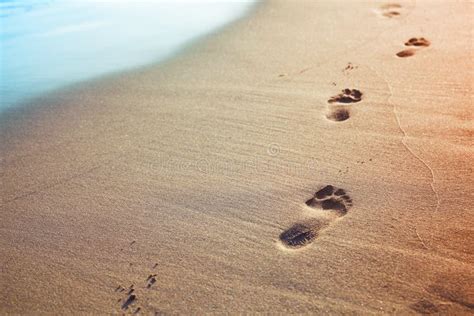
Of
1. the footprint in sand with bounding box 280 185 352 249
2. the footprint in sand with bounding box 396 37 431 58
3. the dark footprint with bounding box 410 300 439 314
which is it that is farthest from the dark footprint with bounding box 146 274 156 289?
the footprint in sand with bounding box 396 37 431 58

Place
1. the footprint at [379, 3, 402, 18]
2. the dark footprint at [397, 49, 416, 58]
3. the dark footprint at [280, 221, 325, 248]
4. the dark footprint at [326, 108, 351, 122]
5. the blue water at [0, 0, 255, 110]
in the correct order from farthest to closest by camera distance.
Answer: the footprint at [379, 3, 402, 18], the blue water at [0, 0, 255, 110], the dark footprint at [397, 49, 416, 58], the dark footprint at [326, 108, 351, 122], the dark footprint at [280, 221, 325, 248]

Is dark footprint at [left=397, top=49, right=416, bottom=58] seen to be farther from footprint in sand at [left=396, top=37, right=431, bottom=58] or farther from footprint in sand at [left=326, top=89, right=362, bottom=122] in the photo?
footprint in sand at [left=326, top=89, right=362, bottom=122]

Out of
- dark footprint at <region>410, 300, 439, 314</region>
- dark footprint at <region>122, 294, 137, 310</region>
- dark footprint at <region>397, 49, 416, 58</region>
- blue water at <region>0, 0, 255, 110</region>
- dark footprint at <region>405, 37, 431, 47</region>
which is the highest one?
blue water at <region>0, 0, 255, 110</region>

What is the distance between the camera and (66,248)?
1882mm

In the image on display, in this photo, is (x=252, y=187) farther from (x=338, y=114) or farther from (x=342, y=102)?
(x=342, y=102)

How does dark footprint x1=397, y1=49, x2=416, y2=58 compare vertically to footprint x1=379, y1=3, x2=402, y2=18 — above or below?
below

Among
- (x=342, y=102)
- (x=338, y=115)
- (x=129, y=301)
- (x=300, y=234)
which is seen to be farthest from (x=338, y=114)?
(x=129, y=301)

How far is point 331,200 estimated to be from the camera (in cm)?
196

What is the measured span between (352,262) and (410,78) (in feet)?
5.64

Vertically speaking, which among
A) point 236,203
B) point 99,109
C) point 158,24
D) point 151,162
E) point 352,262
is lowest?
point 352,262

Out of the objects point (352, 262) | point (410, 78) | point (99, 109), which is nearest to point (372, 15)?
point (410, 78)

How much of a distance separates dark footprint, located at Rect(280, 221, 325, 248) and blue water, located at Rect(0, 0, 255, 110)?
7.63 ft

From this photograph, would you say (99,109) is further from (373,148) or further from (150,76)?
(373,148)

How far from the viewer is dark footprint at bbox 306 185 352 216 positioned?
1911 millimetres
